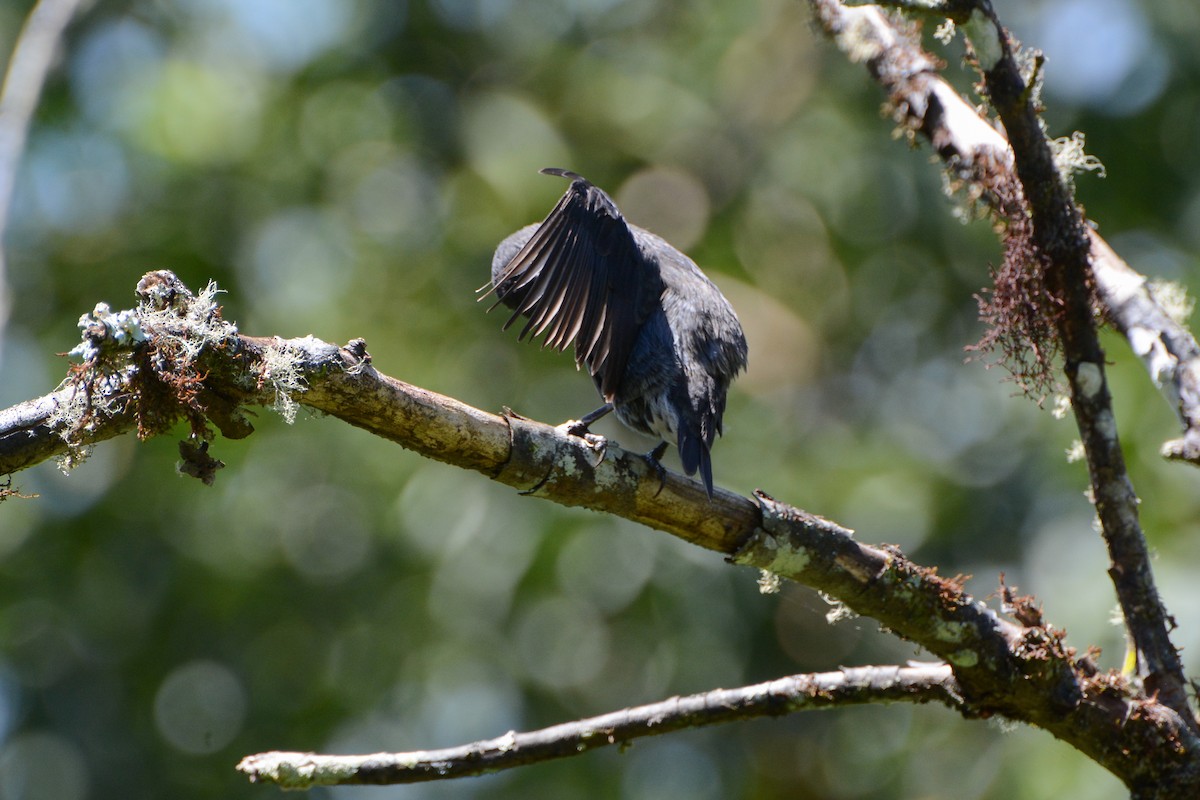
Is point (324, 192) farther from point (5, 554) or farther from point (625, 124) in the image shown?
point (5, 554)

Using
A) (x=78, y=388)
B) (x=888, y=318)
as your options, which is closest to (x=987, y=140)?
(x=78, y=388)

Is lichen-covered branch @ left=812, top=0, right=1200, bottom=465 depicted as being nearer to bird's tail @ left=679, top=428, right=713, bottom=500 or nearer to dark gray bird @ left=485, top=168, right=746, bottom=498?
dark gray bird @ left=485, top=168, right=746, bottom=498

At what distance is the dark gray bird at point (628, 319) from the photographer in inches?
159

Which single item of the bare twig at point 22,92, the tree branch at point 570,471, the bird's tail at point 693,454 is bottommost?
the tree branch at point 570,471

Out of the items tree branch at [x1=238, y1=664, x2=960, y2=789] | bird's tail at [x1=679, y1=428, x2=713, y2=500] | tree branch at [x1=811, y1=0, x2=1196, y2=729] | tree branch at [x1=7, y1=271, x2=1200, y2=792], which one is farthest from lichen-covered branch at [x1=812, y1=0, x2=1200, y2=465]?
bird's tail at [x1=679, y1=428, x2=713, y2=500]

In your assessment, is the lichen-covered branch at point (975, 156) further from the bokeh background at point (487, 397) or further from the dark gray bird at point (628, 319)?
the bokeh background at point (487, 397)

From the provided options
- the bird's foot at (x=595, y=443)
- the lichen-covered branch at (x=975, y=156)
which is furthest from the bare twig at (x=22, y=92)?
the lichen-covered branch at (x=975, y=156)

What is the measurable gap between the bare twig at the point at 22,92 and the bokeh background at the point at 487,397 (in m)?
2.86

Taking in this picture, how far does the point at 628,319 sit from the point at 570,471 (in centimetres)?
124

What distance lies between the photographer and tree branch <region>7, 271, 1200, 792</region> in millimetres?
2715

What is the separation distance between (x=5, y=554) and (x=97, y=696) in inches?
56.8

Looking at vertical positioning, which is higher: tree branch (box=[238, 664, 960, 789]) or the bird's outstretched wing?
the bird's outstretched wing

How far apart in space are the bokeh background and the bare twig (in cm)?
286

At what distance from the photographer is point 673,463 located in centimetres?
641
